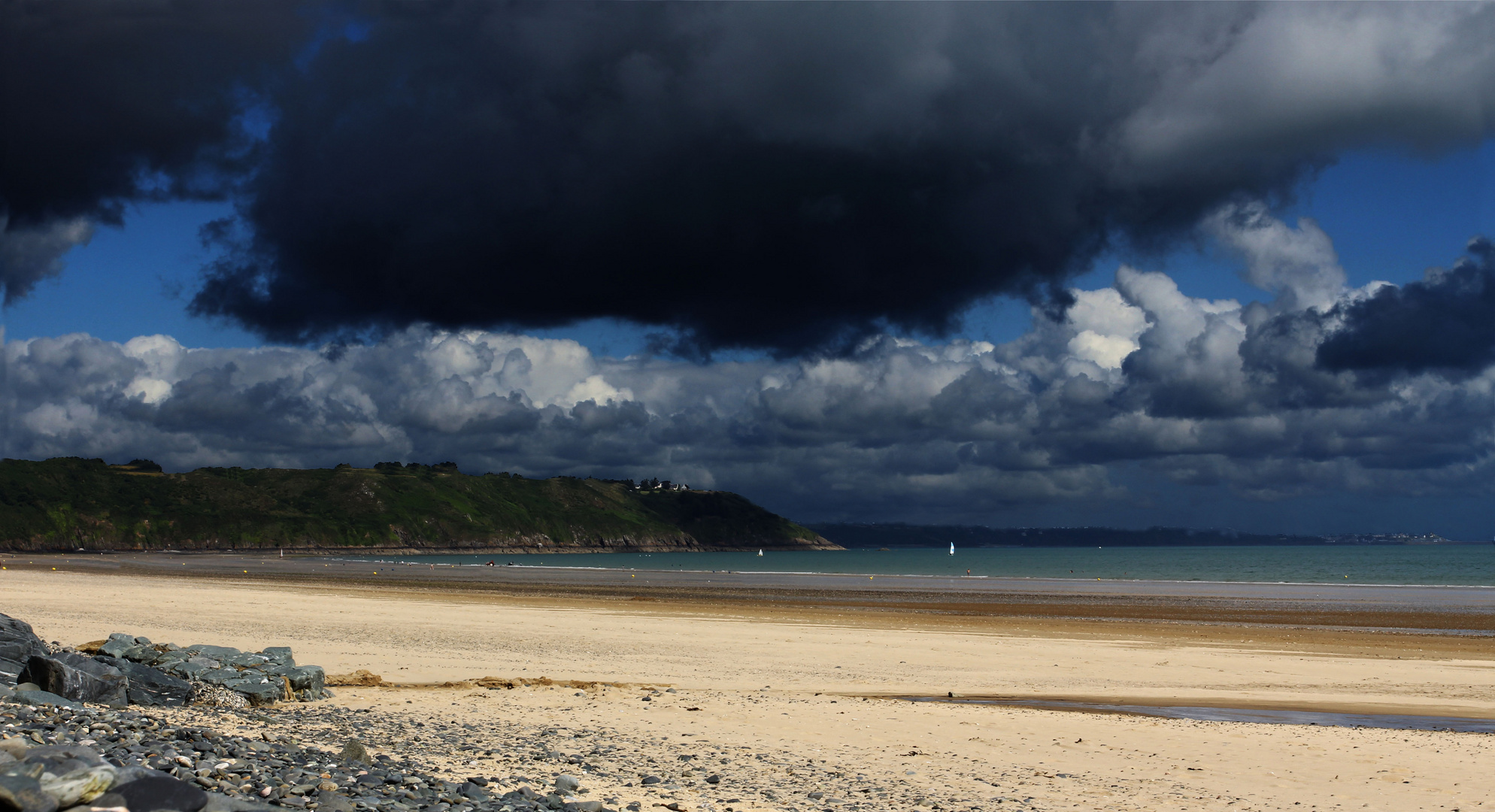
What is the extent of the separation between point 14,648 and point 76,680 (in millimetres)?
2049

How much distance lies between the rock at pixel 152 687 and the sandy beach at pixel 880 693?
1900 mm

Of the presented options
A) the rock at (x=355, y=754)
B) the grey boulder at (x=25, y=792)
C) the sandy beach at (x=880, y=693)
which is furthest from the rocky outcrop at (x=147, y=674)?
the grey boulder at (x=25, y=792)

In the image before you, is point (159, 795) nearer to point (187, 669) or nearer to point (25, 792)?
point (25, 792)

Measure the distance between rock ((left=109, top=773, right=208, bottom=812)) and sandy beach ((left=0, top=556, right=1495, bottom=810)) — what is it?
4.10 metres

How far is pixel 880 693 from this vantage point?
18766mm

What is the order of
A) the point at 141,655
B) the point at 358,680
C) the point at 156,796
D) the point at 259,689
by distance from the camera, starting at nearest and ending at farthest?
the point at 156,796 < the point at 259,689 < the point at 141,655 < the point at 358,680

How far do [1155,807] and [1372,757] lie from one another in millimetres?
4695

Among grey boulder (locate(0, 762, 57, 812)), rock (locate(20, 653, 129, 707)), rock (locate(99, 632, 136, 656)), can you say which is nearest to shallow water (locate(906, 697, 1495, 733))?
rock (locate(20, 653, 129, 707))

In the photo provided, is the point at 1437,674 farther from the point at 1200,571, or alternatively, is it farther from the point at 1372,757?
the point at 1200,571

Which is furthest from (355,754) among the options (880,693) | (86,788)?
(880,693)

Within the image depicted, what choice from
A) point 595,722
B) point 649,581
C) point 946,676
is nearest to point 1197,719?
point 946,676

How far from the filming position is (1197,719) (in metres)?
16.0

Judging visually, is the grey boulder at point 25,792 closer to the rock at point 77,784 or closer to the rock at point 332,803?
the rock at point 77,784

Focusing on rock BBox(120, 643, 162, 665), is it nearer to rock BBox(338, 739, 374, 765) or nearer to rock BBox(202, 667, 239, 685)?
rock BBox(202, 667, 239, 685)
